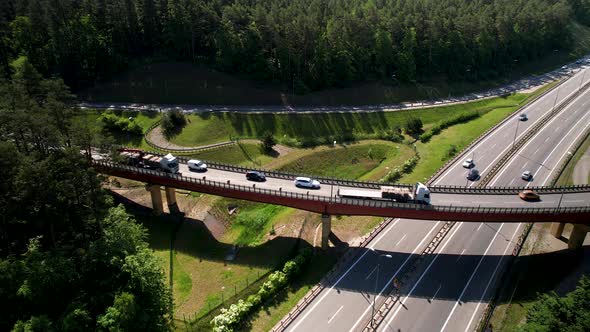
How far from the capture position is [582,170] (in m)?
85.2

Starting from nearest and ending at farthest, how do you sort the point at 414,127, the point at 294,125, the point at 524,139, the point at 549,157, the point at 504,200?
the point at 504,200
the point at 549,157
the point at 524,139
the point at 414,127
the point at 294,125

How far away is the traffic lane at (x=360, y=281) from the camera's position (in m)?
49.5

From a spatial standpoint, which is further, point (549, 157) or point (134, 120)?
point (134, 120)

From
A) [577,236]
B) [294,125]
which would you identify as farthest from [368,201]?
[294,125]

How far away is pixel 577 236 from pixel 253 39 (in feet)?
303

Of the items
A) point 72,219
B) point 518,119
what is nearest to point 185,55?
point 72,219

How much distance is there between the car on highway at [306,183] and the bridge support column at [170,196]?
80.1 feet

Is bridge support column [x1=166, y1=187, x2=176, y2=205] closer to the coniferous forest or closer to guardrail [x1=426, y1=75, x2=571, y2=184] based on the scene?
guardrail [x1=426, y1=75, x2=571, y2=184]

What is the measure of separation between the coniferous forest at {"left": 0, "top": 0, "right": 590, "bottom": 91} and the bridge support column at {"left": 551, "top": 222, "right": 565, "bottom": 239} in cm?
6991

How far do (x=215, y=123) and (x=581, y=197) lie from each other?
7925 centimetres

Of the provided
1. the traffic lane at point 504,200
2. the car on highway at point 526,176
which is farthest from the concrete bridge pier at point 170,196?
the car on highway at point 526,176

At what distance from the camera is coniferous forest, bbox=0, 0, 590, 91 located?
363ft

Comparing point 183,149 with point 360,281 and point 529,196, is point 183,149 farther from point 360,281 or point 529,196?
point 529,196

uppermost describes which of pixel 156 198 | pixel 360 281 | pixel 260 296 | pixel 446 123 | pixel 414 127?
pixel 414 127
